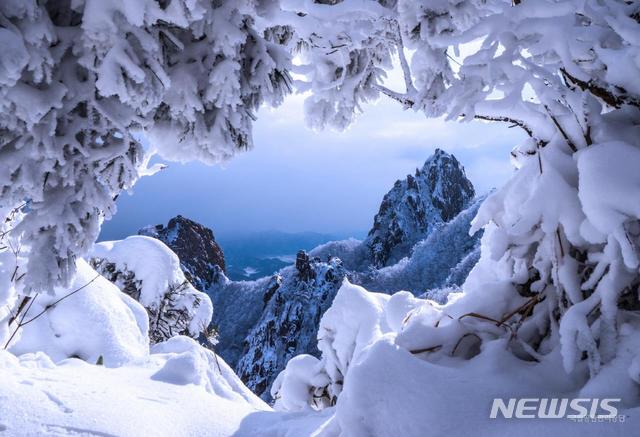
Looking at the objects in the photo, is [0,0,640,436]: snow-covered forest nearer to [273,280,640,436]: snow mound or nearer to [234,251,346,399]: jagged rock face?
[273,280,640,436]: snow mound

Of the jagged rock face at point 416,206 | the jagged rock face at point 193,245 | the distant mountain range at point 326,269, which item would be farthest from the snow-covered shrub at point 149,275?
the jagged rock face at point 416,206

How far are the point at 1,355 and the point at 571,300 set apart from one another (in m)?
3.92

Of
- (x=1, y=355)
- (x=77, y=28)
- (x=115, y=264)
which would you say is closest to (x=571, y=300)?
(x=77, y=28)

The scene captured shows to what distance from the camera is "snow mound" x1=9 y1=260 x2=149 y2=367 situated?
5367 millimetres

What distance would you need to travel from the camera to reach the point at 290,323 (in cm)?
2170

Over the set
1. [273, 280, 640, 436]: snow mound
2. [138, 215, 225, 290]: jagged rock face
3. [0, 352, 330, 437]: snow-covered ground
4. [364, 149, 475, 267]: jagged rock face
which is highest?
[273, 280, 640, 436]: snow mound

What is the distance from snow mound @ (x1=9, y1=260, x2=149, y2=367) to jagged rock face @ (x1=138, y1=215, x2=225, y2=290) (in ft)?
74.1

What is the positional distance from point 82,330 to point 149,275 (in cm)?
584

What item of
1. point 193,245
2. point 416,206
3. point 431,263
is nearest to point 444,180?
point 416,206

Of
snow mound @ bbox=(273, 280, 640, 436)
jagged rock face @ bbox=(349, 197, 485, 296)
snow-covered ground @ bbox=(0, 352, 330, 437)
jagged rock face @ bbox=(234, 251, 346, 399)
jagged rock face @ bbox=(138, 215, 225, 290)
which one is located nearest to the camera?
snow mound @ bbox=(273, 280, 640, 436)

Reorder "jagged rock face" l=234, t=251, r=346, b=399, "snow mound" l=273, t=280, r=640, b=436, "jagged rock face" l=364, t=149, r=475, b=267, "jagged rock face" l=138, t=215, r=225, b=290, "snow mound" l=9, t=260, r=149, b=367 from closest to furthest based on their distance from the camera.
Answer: "snow mound" l=273, t=280, r=640, b=436 → "snow mound" l=9, t=260, r=149, b=367 → "jagged rock face" l=234, t=251, r=346, b=399 → "jagged rock face" l=138, t=215, r=225, b=290 → "jagged rock face" l=364, t=149, r=475, b=267

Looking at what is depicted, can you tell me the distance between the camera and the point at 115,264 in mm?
11234

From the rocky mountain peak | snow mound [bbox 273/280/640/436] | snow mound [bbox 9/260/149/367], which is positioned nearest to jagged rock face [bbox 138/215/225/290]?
the rocky mountain peak

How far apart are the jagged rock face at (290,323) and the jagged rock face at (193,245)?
7.24 metres
